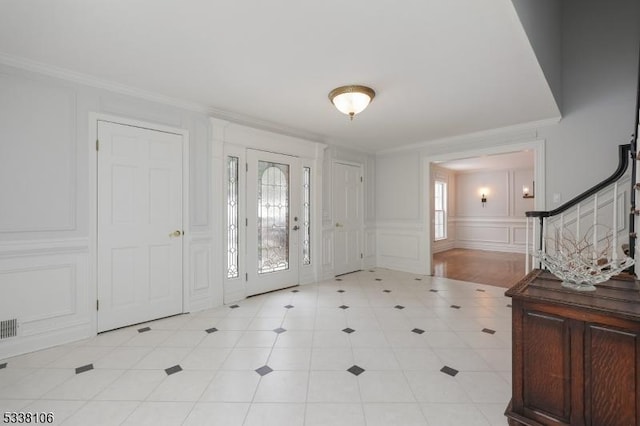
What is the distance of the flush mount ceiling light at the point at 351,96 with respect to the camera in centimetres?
292

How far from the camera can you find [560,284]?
5.91ft

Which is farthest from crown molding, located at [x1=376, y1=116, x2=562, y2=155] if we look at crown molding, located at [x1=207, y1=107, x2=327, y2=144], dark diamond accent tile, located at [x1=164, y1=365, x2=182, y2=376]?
dark diamond accent tile, located at [x1=164, y1=365, x2=182, y2=376]

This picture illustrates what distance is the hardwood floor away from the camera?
5.16 m

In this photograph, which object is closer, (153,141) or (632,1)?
Result: (153,141)

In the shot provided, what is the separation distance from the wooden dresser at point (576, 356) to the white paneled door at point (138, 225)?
3426mm

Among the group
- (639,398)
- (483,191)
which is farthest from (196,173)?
(483,191)

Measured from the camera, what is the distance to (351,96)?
296cm

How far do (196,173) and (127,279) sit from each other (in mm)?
1437

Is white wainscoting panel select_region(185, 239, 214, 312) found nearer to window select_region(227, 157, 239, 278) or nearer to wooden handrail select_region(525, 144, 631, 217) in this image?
window select_region(227, 157, 239, 278)

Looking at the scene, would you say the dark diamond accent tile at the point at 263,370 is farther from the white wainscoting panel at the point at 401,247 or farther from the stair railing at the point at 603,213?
the white wainscoting panel at the point at 401,247

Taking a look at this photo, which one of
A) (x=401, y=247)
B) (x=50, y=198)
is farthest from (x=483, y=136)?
(x=50, y=198)

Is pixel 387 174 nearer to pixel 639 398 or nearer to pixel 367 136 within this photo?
pixel 367 136

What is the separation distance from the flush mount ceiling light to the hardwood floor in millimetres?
3864

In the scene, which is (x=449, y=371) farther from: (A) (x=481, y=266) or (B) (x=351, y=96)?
(A) (x=481, y=266)
